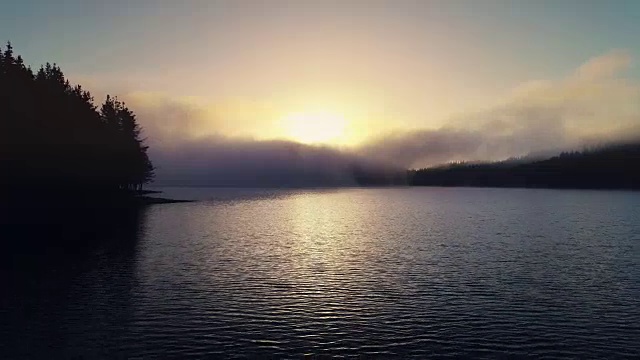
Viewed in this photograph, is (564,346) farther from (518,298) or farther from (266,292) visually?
(266,292)

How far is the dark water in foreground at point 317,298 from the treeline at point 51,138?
24911mm

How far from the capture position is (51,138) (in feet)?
406

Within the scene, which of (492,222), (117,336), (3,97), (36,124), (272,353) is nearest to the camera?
(272,353)

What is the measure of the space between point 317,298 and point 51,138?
9954 cm

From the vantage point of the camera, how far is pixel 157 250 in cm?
8469

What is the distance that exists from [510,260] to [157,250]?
5785cm

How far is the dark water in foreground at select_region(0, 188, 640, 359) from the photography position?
124 feet

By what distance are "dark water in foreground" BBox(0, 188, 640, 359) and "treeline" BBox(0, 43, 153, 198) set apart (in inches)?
981

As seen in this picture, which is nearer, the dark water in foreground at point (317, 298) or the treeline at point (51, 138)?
the dark water in foreground at point (317, 298)

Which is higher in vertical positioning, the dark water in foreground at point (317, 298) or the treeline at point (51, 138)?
the treeline at point (51, 138)

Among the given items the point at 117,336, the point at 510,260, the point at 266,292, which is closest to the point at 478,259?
the point at 510,260

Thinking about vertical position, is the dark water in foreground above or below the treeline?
below

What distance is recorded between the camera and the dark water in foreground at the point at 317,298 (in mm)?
37906

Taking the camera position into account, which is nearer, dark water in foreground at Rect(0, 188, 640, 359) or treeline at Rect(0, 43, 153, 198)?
dark water in foreground at Rect(0, 188, 640, 359)
